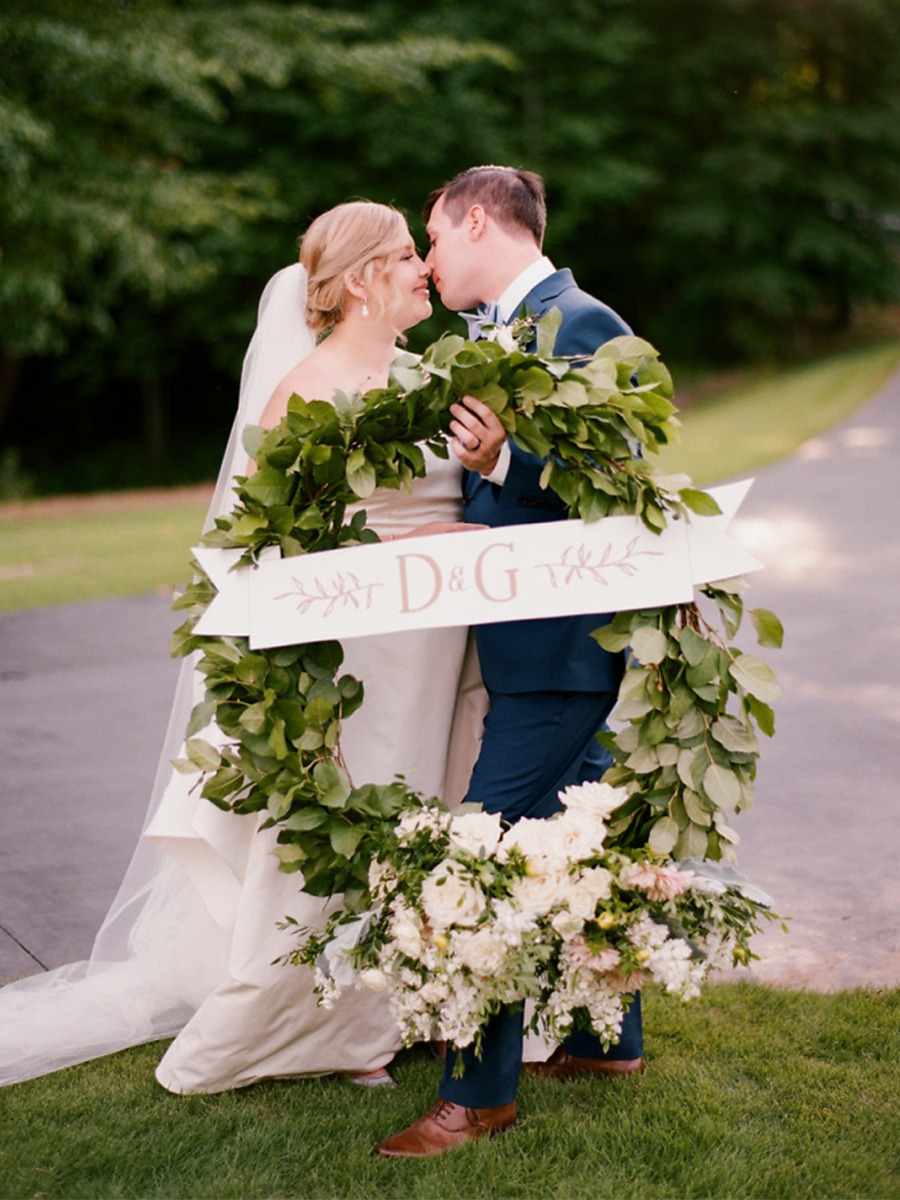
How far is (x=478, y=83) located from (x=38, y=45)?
12.5 meters

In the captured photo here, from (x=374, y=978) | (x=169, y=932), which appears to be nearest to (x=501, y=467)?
(x=374, y=978)

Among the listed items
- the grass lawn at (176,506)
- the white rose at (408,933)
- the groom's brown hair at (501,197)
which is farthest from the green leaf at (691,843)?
the grass lawn at (176,506)

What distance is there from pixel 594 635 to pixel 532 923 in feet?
2.14

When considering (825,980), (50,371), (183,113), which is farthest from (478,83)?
(825,980)

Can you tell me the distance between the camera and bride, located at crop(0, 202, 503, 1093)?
3.46m

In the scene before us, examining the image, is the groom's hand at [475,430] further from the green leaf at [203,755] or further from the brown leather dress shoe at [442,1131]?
the brown leather dress shoe at [442,1131]

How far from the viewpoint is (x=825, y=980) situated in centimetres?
409

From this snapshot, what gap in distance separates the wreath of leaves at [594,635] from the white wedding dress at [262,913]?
14.9 inches

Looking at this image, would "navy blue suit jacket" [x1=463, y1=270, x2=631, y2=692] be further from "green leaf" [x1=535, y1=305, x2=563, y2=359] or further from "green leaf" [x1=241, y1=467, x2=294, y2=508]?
"green leaf" [x1=241, y1=467, x2=294, y2=508]

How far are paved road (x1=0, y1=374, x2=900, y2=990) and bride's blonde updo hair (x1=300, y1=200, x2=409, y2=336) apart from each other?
2194 mm

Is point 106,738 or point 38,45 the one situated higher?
point 38,45

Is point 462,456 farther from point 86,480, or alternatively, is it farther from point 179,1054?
point 86,480

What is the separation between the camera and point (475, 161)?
26.2 meters

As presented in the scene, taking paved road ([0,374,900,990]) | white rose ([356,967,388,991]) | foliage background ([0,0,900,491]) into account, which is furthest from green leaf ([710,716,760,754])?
foliage background ([0,0,900,491])
